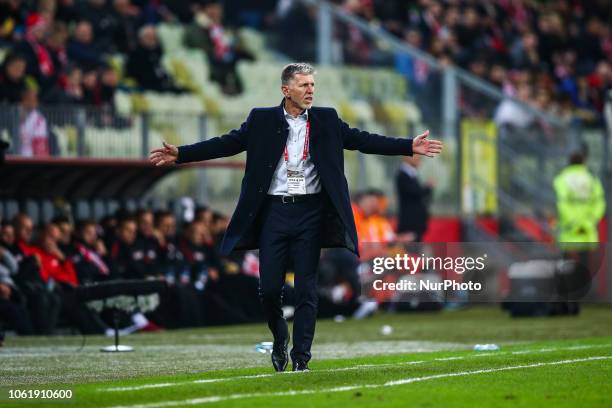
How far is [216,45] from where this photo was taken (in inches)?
1038

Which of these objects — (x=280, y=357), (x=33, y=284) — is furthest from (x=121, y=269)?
(x=280, y=357)

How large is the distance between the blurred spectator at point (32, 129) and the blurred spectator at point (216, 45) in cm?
638

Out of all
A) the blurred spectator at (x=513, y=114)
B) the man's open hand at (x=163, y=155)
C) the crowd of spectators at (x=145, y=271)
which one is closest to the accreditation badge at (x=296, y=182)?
the man's open hand at (x=163, y=155)

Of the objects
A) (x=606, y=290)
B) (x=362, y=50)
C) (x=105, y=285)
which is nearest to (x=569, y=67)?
(x=362, y=50)

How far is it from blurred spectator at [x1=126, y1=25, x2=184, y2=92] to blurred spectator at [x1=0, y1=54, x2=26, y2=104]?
3.97 m

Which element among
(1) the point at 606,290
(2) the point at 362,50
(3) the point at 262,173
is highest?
(2) the point at 362,50

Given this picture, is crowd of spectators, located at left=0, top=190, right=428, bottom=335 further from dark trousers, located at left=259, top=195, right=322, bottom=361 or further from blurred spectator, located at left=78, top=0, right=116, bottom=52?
dark trousers, located at left=259, top=195, right=322, bottom=361

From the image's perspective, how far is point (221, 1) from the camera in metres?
28.5

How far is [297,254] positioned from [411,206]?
1297 centimetres

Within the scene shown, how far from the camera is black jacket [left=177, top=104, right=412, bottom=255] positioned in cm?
1117

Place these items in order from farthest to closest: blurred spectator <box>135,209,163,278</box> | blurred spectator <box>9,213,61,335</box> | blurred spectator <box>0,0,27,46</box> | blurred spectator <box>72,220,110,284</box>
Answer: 1. blurred spectator <box>0,0,27,46</box>
2. blurred spectator <box>135,209,163,278</box>
3. blurred spectator <box>72,220,110,284</box>
4. blurred spectator <box>9,213,61,335</box>

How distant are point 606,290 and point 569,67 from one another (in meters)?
12.0

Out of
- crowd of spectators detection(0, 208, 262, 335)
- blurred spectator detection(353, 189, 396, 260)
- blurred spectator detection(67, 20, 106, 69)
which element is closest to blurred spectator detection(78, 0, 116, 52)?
blurred spectator detection(67, 20, 106, 69)

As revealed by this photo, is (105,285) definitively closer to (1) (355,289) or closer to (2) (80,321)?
(2) (80,321)
